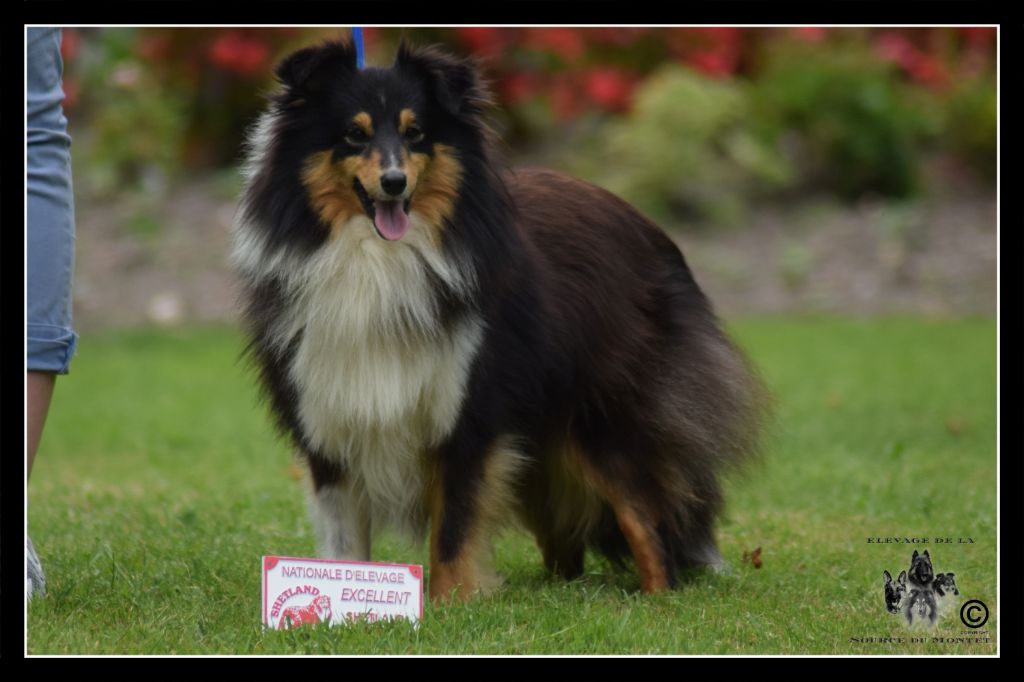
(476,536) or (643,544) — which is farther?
(643,544)

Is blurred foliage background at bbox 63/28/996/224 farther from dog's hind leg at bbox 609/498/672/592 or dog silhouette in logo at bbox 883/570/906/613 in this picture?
dog silhouette in logo at bbox 883/570/906/613

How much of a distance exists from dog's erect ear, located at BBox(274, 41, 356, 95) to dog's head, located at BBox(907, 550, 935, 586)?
2.50 meters

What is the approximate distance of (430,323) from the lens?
4199 millimetres

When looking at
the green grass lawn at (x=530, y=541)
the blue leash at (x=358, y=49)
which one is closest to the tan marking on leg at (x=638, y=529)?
the green grass lawn at (x=530, y=541)

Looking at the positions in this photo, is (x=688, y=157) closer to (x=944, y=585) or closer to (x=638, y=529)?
(x=638, y=529)

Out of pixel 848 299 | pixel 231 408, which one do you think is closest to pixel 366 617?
pixel 231 408

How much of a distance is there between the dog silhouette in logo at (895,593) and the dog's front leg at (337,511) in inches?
70.9

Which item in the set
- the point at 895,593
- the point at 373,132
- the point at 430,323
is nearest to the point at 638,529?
the point at 895,593

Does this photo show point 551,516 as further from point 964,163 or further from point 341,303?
point 964,163

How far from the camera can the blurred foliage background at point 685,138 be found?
11977 millimetres

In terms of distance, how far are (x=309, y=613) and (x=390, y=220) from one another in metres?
1.25

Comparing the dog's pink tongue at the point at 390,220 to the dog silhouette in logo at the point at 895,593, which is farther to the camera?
the dog silhouette in logo at the point at 895,593

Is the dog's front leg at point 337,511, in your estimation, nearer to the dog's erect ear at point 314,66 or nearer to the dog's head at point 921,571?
the dog's erect ear at point 314,66

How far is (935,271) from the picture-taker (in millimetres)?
11797
